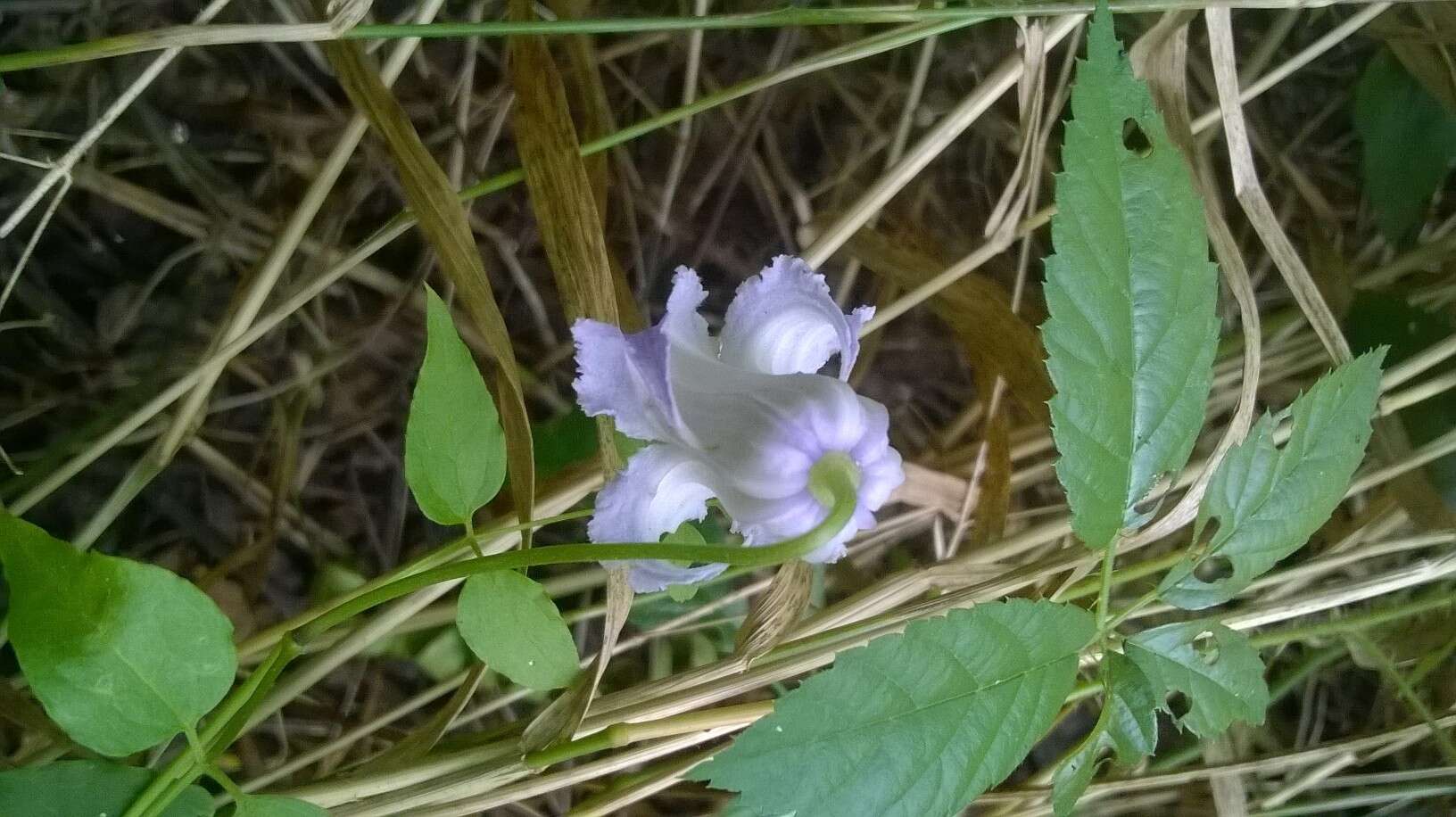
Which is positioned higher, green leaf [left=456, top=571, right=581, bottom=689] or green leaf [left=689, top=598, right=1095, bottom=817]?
green leaf [left=456, top=571, right=581, bottom=689]

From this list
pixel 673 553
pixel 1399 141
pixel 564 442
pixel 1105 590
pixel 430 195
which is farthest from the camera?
pixel 1399 141

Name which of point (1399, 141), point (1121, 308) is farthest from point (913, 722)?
point (1399, 141)

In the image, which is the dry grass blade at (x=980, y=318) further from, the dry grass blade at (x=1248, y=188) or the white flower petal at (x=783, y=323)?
the white flower petal at (x=783, y=323)

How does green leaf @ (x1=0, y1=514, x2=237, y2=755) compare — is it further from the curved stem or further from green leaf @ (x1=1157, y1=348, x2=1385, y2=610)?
green leaf @ (x1=1157, y1=348, x2=1385, y2=610)

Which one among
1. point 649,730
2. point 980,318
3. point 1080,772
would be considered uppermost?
point 980,318

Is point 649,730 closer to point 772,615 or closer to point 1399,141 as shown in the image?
point 772,615

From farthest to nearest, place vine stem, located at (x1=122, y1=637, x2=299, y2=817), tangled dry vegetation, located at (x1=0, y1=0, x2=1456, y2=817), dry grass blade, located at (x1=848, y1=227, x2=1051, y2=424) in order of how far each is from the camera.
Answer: dry grass blade, located at (x1=848, y1=227, x2=1051, y2=424), tangled dry vegetation, located at (x1=0, y1=0, x2=1456, y2=817), vine stem, located at (x1=122, y1=637, x2=299, y2=817)

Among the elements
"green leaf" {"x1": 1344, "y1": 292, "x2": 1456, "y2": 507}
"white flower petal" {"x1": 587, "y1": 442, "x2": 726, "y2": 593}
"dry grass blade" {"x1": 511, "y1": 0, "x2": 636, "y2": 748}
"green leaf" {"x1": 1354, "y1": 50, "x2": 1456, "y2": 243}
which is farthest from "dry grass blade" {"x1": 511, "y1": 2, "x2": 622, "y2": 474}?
"green leaf" {"x1": 1354, "y1": 50, "x2": 1456, "y2": 243}
